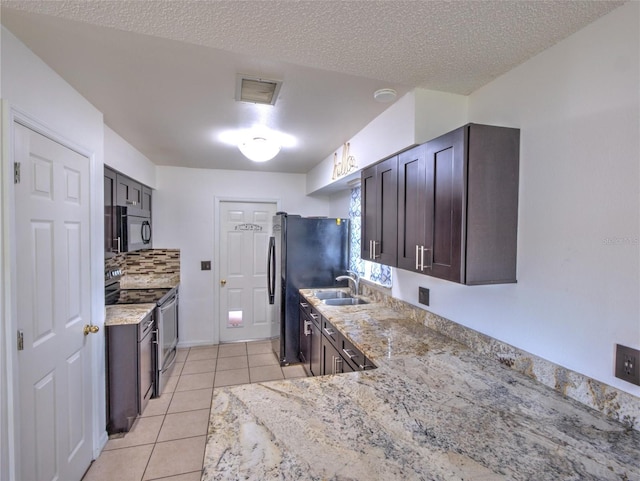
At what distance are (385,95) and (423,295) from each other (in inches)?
52.6

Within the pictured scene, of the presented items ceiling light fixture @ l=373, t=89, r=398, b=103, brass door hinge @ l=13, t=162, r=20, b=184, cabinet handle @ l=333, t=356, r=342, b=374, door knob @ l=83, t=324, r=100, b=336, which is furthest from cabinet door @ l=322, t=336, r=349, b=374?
brass door hinge @ l=13, t=162, r=20, b=184

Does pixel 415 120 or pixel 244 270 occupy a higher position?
pixel 415 120

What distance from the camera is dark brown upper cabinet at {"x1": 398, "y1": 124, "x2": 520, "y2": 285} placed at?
1.41 meters

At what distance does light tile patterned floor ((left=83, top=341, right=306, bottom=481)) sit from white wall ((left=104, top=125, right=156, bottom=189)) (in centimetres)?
209

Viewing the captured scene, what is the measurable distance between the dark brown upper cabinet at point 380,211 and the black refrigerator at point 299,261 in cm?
116

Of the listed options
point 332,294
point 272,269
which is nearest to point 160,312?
point 272,269

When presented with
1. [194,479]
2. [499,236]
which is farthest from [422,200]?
[194,479]

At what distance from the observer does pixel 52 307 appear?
5.29 feet

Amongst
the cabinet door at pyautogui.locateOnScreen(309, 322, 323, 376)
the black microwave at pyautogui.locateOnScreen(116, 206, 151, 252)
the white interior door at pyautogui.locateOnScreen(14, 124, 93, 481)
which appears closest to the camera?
the white interior door at pyautogui.locateOnScreen(14, 124, 93, 481)

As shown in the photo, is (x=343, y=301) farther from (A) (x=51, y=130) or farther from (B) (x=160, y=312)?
(A) (x=51, y=130)

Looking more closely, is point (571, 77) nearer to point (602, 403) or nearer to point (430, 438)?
point (602, 403)

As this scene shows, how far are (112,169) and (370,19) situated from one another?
2427mm

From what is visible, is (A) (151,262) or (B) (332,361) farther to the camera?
(A) (151,262)

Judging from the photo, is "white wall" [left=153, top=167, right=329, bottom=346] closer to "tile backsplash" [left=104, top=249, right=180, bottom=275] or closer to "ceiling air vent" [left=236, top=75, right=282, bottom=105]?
"tile backsplash" [left=104, top=249, right=180, bottom=275]
